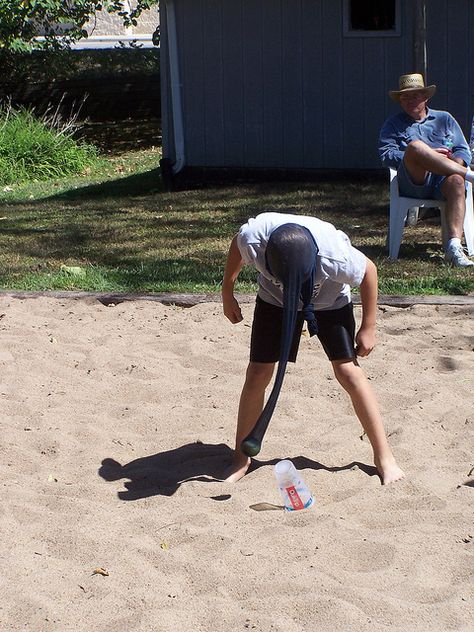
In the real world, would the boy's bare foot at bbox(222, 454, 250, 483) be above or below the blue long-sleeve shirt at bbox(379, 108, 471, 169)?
below

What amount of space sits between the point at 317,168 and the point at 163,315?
6.54 meters

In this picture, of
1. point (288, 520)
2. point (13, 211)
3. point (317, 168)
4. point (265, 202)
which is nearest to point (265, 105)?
point (317, 168)

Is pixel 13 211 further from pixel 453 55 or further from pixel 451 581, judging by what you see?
pixel 451 581

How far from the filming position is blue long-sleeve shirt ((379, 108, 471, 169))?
777 centimetres

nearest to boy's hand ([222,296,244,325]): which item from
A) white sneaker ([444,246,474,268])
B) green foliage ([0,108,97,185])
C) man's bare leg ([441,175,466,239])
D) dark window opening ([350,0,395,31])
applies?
white sneaker ([444,246,474,268])

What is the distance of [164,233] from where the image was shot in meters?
9.02

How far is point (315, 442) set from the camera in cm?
448

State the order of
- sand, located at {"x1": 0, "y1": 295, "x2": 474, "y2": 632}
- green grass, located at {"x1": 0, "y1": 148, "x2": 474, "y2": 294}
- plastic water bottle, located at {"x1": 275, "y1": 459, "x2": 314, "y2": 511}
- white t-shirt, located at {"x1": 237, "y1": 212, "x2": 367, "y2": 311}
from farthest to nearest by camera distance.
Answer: green grass, located at {"x1": 0, "y1": 148, "x2": 474, "y2": 294}
plastic water bottle, located at {"x1": 275, "y1": 459, "x2": 314, "y2": 511}
white t-shirt, located at {"x1": 237, "y1": 212, "x2": 367, "y2": 311}
sand, located at {"x1": 0, "y1": 295, "x2": 474, "y2": 632}

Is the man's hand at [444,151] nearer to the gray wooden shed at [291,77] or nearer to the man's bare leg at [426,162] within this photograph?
the man's bare leg at [426,162]

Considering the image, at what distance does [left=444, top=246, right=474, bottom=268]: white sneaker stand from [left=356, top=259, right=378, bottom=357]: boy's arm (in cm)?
341

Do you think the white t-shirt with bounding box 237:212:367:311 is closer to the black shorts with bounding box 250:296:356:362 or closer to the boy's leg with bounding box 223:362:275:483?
the black shorts with bounding box 250:296:356:362

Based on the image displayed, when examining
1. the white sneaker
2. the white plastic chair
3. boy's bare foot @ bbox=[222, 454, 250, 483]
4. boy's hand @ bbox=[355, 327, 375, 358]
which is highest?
boy's hand @ bbox=[355, 327, 375, 358]

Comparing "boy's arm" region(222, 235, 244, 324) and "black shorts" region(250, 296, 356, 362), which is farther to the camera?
"black shorts" region(250, 296, 356, 362)

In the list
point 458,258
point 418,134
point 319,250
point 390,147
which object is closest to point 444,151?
point 418,134
